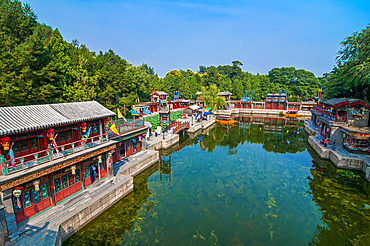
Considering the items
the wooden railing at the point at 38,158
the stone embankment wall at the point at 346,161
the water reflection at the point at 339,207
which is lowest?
the water reflection at the point at 339,207

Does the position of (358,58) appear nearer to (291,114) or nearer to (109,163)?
(109,163)

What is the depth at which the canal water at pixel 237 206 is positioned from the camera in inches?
479

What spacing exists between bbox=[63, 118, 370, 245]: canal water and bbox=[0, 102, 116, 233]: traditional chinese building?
3.01m

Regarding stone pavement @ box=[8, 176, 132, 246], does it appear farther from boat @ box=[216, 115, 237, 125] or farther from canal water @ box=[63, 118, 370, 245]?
boat @ box=[216, 115, 237, 125]

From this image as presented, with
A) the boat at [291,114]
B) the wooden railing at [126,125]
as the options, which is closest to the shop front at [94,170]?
the wooden railing at [126,125]

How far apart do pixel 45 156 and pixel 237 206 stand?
1393 centimetres

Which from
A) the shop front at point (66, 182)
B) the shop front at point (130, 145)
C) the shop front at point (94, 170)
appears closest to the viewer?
the shop front at point (66, 182)

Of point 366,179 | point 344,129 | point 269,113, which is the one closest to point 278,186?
point 366,179

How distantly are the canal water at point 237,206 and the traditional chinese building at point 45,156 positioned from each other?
3009mm

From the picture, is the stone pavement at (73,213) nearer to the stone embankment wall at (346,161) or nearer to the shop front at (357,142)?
the stone embankment wall at (346,161)

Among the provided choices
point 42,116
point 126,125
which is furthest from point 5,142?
point 126,125

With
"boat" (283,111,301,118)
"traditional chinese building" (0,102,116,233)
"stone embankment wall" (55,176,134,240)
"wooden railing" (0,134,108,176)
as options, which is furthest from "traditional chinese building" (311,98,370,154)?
"boat" (283,111,301,118)

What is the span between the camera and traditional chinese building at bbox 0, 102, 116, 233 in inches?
391

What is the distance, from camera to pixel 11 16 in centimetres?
2592
